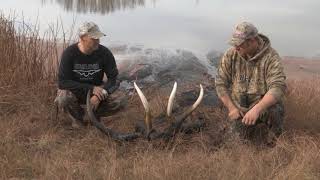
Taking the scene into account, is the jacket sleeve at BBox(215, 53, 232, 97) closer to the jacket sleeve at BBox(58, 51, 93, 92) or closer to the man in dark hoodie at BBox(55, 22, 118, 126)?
the man in dark hoodie at BBox(55, 22, 118, 126)

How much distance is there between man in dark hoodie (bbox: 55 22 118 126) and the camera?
7.70m

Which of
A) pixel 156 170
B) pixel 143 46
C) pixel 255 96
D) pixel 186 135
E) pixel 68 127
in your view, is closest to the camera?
pixel 156 170

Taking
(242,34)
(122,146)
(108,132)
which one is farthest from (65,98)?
(242,34)

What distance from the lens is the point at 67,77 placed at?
779cm

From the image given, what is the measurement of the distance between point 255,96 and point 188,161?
1154 millimetres

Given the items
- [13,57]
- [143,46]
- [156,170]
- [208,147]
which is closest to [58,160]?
[156,170]

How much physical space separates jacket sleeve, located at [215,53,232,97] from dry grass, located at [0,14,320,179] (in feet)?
1.72

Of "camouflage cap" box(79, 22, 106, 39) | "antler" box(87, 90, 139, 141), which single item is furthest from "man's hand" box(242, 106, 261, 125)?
"camouflage cap" box(79, 22, 106, 39)

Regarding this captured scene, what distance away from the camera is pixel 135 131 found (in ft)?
25.1

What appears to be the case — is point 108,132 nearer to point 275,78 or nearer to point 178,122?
point 178,122

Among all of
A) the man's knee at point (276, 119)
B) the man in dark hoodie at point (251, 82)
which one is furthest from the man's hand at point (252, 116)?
the man's knee at point (276, 119)

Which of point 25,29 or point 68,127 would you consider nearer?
point 68,127

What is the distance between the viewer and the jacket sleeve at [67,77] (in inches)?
304

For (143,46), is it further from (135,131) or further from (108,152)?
(108,152)
